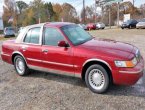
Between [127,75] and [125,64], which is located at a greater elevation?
[125,64]

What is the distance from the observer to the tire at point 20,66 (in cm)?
677

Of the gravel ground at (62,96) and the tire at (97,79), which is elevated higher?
the tire at (97,79)

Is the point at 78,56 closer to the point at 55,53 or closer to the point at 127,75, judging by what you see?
the point at 55,53

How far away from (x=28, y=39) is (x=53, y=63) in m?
1.32

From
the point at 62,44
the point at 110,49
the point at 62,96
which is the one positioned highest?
the point at 62,44

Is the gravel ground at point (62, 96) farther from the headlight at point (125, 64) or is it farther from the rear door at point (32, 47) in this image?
the headlight at point (125, 64)

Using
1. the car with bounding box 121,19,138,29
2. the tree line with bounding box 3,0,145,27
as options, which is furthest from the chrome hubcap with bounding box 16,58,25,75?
the tree line with bounding box 3,0,145,27

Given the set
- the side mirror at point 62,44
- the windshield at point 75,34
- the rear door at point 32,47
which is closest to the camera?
the side mirror at point 62,44

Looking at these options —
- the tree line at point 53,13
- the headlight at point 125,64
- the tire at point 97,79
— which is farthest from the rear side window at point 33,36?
the tree line at point 53,13

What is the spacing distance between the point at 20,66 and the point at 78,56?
254cm

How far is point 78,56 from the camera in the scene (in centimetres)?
519

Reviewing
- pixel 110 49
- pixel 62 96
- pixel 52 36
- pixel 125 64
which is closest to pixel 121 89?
pixel 125 64

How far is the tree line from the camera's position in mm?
64625

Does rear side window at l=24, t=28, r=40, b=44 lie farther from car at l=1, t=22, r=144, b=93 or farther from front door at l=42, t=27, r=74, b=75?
front door at l=42, t=27, r=74, b=75
